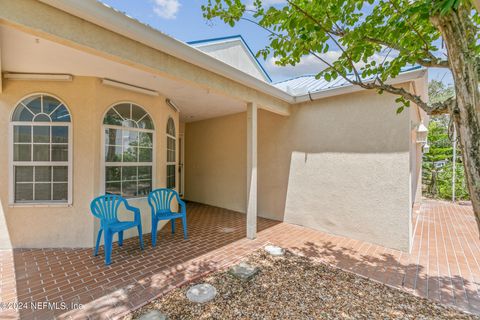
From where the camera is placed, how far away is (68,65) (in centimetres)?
384

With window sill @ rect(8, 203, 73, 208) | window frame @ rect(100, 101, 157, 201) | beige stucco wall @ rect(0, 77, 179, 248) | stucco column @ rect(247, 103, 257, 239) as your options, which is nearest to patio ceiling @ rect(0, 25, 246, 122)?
beige stucco wall @ rect(0, 77, 179, 248)

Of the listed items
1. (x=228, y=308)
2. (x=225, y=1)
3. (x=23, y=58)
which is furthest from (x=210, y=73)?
(x=228, y=308)

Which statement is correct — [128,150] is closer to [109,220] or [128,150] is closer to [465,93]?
[109,220]

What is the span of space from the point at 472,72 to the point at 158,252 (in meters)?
4.91

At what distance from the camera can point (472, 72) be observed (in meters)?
1.84

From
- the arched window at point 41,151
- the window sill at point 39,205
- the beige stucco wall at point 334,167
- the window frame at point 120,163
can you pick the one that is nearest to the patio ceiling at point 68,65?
the window frame at point 120,163

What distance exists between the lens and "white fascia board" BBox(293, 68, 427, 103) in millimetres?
4215

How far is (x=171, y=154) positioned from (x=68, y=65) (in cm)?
332

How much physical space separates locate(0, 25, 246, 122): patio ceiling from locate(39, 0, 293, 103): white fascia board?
1.63 ft

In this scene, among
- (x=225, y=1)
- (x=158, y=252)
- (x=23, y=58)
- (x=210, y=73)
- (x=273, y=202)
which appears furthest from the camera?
(x=273, y=202)

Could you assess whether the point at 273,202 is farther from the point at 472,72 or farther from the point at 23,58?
the point at 23,58

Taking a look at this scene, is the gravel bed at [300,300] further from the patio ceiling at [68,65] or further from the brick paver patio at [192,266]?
the patio ceiling at [68,65]

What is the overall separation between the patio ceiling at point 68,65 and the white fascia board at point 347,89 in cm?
222

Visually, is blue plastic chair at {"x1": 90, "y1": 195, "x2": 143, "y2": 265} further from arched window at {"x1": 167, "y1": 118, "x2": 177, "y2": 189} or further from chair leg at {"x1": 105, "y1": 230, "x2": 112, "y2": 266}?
arched window at {"x1": 167, "y1": 118, "x2": 177, "y2": 189}
